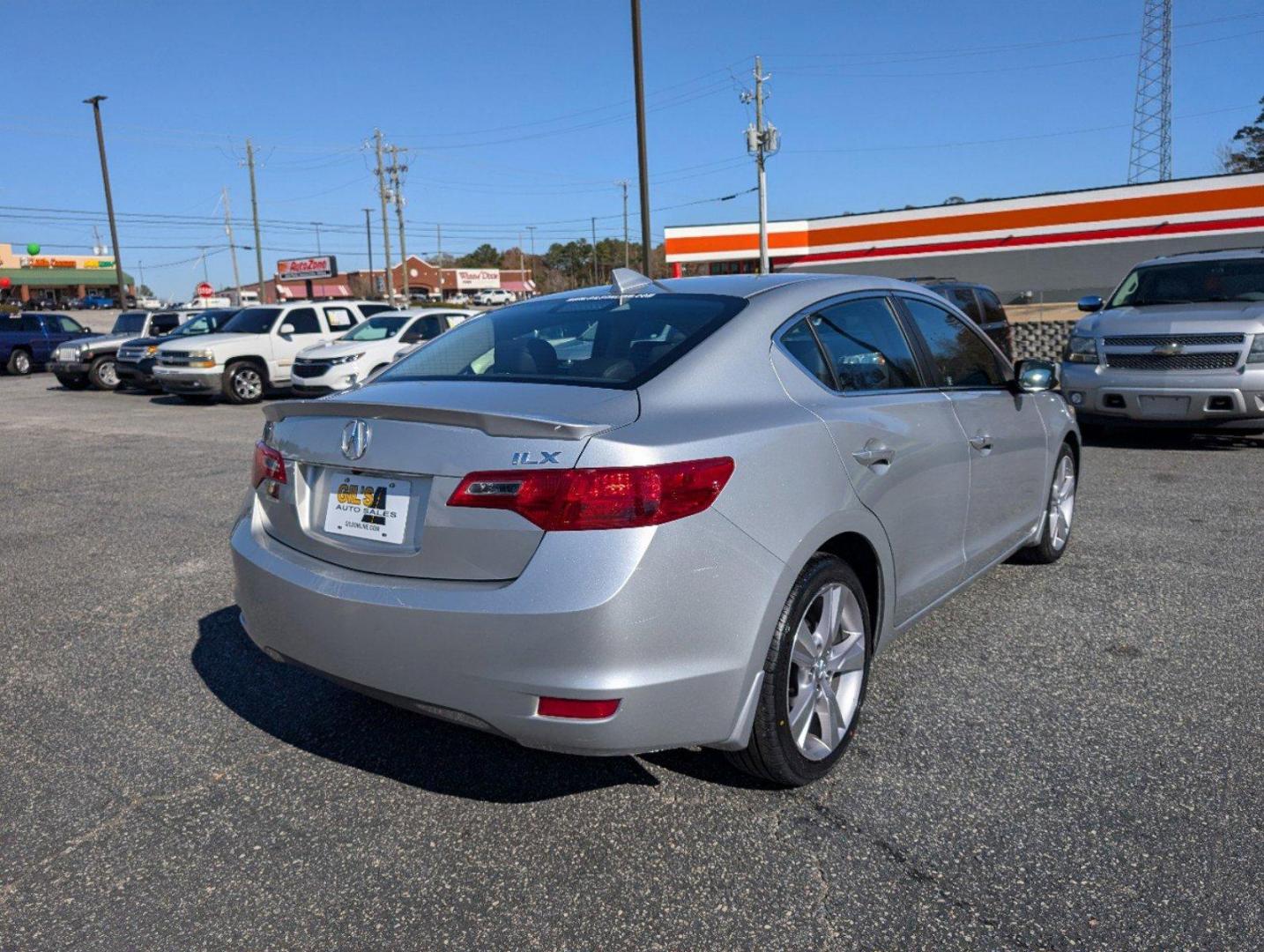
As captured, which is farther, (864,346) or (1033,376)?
(1033,376)

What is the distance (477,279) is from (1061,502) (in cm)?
11336

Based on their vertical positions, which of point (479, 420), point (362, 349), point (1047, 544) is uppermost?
point (479, 420)

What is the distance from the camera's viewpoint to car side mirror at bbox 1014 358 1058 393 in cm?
479

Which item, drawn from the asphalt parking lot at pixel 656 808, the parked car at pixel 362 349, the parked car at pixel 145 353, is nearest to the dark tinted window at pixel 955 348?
the asphalt parking lot at pixel 656 808

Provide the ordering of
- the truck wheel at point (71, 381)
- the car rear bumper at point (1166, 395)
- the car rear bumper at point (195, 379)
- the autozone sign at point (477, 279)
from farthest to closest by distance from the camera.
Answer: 1. the autozone sign at point (477, 279)
2. the truck wheel at point (71, 381)
3. the car rear bumper at point (195, 379)
4. the car rear bumper at point (1166, 395)

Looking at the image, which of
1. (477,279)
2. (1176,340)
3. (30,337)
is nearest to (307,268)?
(477,279)

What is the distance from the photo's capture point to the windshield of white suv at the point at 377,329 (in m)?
17.5

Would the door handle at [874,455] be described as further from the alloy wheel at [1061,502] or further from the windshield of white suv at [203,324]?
the windshield of white suv at [203,324]

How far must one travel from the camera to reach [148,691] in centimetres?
406

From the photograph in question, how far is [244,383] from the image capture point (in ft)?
59.1

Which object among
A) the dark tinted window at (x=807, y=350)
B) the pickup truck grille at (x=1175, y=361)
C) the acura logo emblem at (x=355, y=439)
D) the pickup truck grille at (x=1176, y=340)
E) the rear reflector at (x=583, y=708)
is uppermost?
the dark tinted window at (x=807, y=350)

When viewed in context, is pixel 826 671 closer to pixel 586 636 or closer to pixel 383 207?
pixel 586 636

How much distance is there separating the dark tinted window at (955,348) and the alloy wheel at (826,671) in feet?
4.54

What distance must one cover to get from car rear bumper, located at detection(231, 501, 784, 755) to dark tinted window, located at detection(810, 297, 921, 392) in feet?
3.46
